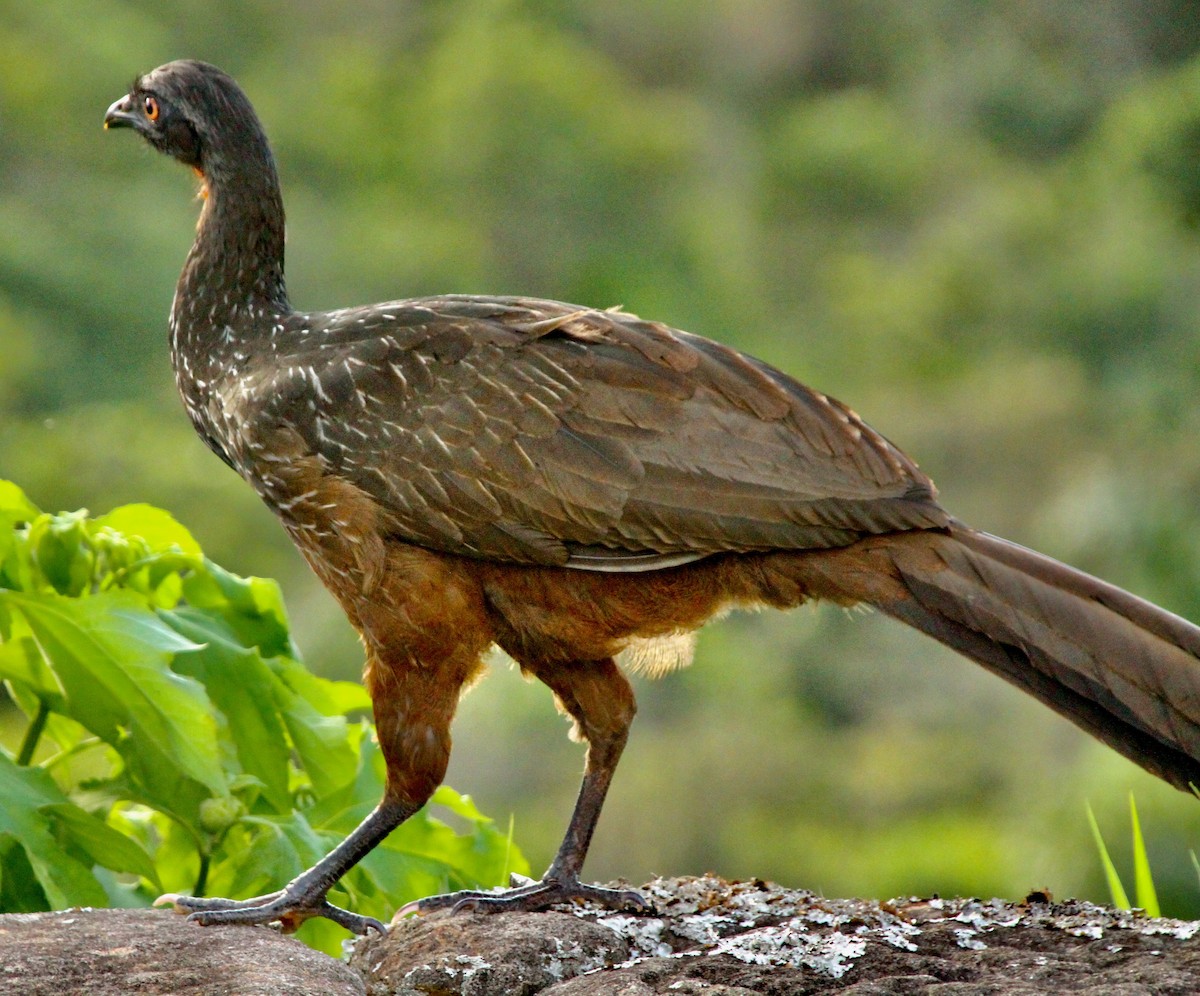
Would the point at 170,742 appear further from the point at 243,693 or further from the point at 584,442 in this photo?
the point at 584,442

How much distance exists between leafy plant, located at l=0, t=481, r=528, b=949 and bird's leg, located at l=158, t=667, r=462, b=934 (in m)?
0.07

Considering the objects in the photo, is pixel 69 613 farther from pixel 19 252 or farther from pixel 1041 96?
pixel 1041 96

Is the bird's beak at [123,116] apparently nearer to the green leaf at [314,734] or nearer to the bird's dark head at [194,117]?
the bird's dark head at [194,117]

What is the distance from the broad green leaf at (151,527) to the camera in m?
4.09

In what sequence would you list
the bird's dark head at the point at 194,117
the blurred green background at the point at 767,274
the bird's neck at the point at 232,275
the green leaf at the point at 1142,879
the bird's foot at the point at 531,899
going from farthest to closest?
1. the blurred green background at the point at 767,274
2. the bird's dark head at the point at 194,117
3. the bird's neck at the point at 232,275
4. the green leaf at the point at 1142,879
5. the bird's foot at the point at 531,899

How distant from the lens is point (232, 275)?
172 inches

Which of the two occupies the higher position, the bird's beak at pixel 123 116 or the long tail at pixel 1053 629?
the bird's beak at pixel 123 116

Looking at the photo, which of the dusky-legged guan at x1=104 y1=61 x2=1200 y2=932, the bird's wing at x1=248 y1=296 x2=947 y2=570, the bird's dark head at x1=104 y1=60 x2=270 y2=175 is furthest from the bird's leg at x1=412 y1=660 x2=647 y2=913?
the bird's dark head at x1=104 y1=60 x2=270 y2=175

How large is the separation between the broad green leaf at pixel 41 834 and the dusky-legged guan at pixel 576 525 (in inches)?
8.3

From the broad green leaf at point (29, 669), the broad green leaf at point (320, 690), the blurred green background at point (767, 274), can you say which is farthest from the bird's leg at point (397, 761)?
the blurred green background at point (767, 274)

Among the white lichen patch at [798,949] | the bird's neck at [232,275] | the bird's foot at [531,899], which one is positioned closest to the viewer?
the white lichen patch at [798,949]

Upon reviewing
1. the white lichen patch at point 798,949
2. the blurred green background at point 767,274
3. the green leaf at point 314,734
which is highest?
the blurred green background at point 767,274

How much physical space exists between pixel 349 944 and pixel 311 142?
2174 cm

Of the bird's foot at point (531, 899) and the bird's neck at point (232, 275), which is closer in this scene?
the bird's foot at point (531, 899)
